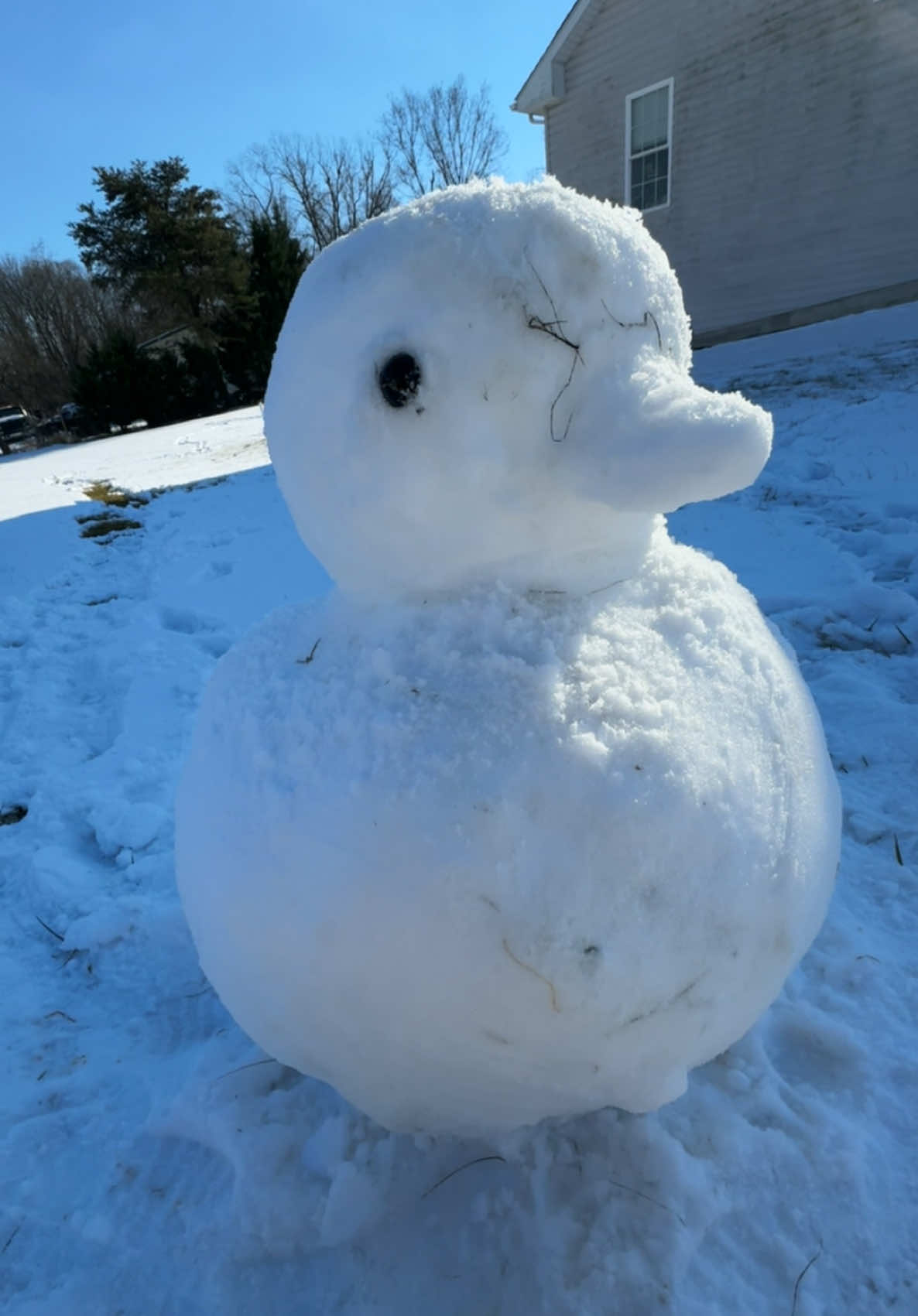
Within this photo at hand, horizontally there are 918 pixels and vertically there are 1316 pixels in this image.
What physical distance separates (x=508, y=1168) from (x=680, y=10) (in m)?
10.4

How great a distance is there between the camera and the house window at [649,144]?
8.42 metres

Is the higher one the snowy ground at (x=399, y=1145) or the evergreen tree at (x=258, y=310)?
the evergreen tree at (x=258, y=310)

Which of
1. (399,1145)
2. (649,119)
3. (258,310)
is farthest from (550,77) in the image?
(399,1145)

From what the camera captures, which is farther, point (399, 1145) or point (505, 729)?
point (399, 1145)

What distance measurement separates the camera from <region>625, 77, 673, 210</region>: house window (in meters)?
8.42

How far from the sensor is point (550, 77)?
349 inches

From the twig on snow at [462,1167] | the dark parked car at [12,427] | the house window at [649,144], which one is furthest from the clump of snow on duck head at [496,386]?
the dark parked car at [12,427]

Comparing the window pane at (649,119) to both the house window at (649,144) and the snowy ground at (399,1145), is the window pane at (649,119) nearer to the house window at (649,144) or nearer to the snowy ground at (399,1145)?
the house window at (649,144)

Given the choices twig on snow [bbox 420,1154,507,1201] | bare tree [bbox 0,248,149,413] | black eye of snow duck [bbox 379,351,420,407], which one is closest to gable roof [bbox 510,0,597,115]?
black eye of snow duck [bbox 379,351,420,407]

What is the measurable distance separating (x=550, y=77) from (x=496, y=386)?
10.4 m

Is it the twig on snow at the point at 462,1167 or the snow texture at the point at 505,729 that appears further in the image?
the twig on snow at the point at 462,1167

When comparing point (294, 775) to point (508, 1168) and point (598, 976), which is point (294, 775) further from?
point (508, 1168)

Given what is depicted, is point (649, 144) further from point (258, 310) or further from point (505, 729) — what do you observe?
point (258, 310)

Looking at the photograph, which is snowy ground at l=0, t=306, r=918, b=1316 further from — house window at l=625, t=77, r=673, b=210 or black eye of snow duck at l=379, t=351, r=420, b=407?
house window at l=625, t=77, r=673, b=210
